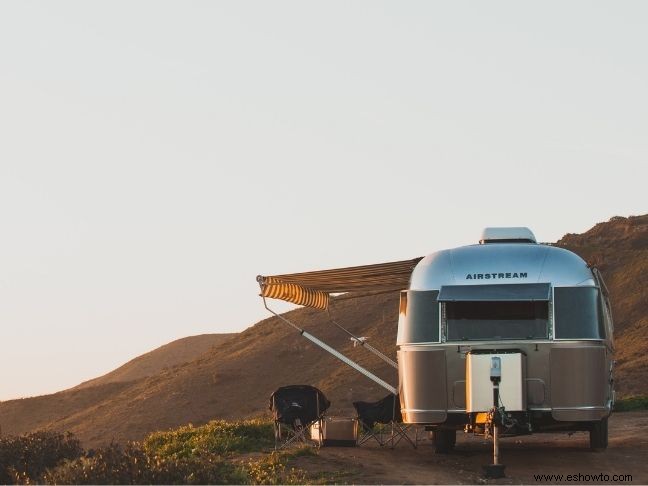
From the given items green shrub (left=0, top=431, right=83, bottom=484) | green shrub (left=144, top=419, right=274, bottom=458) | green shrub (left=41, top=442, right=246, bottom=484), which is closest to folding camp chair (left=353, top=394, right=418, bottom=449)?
green shrub (left=144, top=419, right=274, bottom=458)

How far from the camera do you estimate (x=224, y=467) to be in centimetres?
1546

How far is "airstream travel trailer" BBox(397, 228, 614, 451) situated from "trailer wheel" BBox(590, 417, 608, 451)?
1.34m

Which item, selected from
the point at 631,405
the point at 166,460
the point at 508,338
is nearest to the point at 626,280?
the point at 631,405

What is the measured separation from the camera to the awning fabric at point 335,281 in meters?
19.4

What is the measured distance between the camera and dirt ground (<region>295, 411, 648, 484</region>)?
15.7 metres

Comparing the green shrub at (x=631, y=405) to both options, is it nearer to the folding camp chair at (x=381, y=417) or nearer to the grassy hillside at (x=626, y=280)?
the grassy hillside at (x=626, y=280)

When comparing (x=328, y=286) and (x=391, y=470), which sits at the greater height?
(x=328, y=286)

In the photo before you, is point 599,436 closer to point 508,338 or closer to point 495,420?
point 508,338

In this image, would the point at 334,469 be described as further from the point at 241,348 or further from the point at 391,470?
the point at 241,348

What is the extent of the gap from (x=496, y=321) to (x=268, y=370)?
38839mm

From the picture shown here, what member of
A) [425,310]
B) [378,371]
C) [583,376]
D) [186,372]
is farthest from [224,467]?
[186,372]

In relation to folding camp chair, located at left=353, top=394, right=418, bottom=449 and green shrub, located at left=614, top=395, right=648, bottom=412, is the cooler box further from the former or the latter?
green shrub, located at left=614, top=395, right=648, bottom=412

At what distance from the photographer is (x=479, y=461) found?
1803cm

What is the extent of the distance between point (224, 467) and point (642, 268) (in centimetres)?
4308
